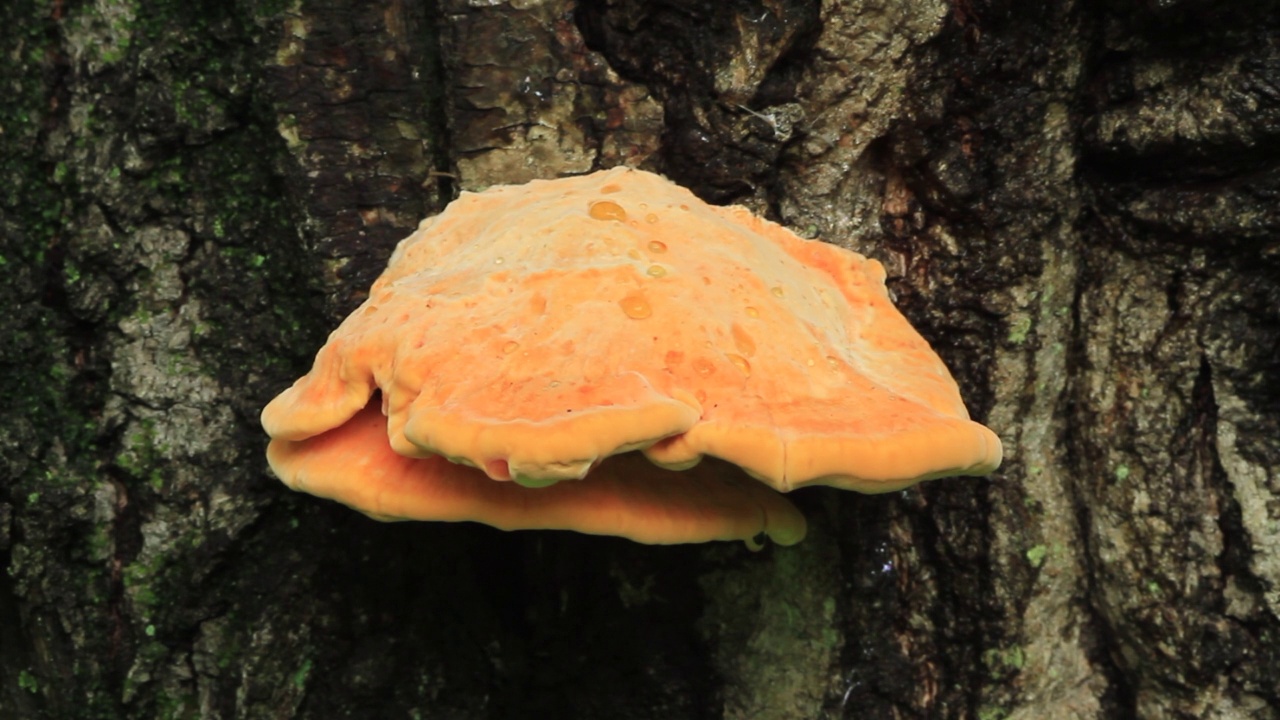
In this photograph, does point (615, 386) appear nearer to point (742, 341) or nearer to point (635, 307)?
point (635, 307)

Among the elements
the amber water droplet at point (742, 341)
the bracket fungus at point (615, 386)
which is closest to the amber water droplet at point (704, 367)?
the bracket fungus at point (615, 386)

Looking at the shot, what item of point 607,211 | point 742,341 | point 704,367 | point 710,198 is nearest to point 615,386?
point 704,367

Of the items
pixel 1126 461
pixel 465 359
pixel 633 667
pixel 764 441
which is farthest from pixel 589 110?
pixel 1126 461

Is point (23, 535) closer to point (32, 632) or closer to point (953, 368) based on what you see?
point (32, 632)

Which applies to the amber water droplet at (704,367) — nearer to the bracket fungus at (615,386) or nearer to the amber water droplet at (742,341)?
the bracket fungus at (615,386)

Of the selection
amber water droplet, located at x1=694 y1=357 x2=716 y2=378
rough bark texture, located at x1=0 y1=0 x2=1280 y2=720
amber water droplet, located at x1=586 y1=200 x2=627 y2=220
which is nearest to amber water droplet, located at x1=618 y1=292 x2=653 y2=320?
amber water droplet, located at x1=694 y1=357 x2=716 y2=378

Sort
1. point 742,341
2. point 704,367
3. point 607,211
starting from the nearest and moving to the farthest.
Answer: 1. point 704,367
2. point 742,341
3. point 607,211

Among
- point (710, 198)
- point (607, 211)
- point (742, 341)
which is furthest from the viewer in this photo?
point (710, 198)

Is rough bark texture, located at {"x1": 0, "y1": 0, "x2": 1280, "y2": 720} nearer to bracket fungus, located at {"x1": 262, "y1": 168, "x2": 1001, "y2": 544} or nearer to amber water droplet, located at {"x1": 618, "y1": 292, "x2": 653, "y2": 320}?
bracket fungus, located at {"x1": 262, "y1": 168, "x2": 1001, "y2": 544}
